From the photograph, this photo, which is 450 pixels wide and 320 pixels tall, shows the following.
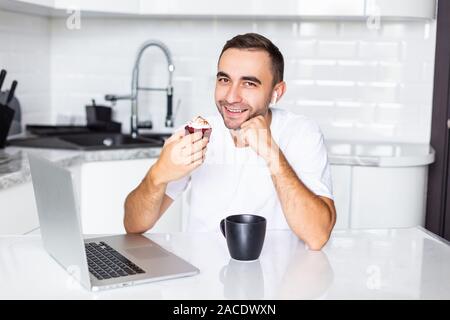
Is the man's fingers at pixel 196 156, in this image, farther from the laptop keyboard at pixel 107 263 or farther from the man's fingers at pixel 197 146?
the laptop keyboard at pixel 107 263

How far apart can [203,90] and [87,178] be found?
96cm

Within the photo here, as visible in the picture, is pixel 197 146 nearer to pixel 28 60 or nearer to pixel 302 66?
pixel 302 66

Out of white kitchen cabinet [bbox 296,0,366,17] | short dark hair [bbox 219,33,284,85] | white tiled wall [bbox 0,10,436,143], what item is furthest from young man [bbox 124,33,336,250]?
white tiled wall [bbox 0,10,436,143]

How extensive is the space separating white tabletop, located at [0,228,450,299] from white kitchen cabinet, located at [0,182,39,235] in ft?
2.42

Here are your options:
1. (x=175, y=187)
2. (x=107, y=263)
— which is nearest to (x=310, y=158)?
(x=175, y=187)

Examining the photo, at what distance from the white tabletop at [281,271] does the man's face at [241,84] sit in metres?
0.43

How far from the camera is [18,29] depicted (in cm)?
338

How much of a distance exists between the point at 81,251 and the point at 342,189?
195 centimetres

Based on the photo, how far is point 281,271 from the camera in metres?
1.42

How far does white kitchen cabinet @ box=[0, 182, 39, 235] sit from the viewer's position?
2.34 meters

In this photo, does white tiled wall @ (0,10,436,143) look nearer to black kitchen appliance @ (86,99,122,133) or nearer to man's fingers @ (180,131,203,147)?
black kitchen appliance @ (86,99,122,133)

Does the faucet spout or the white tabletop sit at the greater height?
the faucet spout

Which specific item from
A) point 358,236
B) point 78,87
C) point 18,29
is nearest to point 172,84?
point 78,87
